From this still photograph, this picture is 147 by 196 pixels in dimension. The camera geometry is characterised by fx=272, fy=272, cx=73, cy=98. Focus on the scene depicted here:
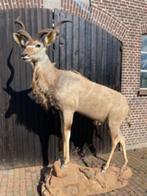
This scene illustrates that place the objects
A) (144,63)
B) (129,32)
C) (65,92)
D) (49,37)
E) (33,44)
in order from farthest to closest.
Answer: (144,63), (129,32), (65,92), (49,37), (33,44)

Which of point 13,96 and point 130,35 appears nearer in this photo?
point 13,96

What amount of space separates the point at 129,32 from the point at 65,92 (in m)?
3.47

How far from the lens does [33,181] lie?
18.5 feet

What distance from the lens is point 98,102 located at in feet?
17.7

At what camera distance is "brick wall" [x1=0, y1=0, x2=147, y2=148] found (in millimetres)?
6992

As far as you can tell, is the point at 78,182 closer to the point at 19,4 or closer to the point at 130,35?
the point at 19,4

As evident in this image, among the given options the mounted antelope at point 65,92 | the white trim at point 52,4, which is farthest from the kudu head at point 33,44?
the white trim at point 52,4

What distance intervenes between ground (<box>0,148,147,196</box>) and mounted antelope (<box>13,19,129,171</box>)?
69 centimetres

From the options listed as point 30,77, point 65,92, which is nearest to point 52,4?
point 30,77

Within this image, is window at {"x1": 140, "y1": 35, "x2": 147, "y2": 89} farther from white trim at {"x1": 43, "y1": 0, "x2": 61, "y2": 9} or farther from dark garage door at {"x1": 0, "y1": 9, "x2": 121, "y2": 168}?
white trim at {"x1": 43, "y1": 0, "x2": 61, "y2": 9}

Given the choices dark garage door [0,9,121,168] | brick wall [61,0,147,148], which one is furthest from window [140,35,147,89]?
Answer: dark garage door [0,9,121,168]

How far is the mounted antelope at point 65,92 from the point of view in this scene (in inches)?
192

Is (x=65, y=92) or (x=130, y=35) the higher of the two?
(x=130, y=35)

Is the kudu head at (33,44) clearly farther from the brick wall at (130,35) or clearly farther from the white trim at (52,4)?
the brick wall at (130,35)
